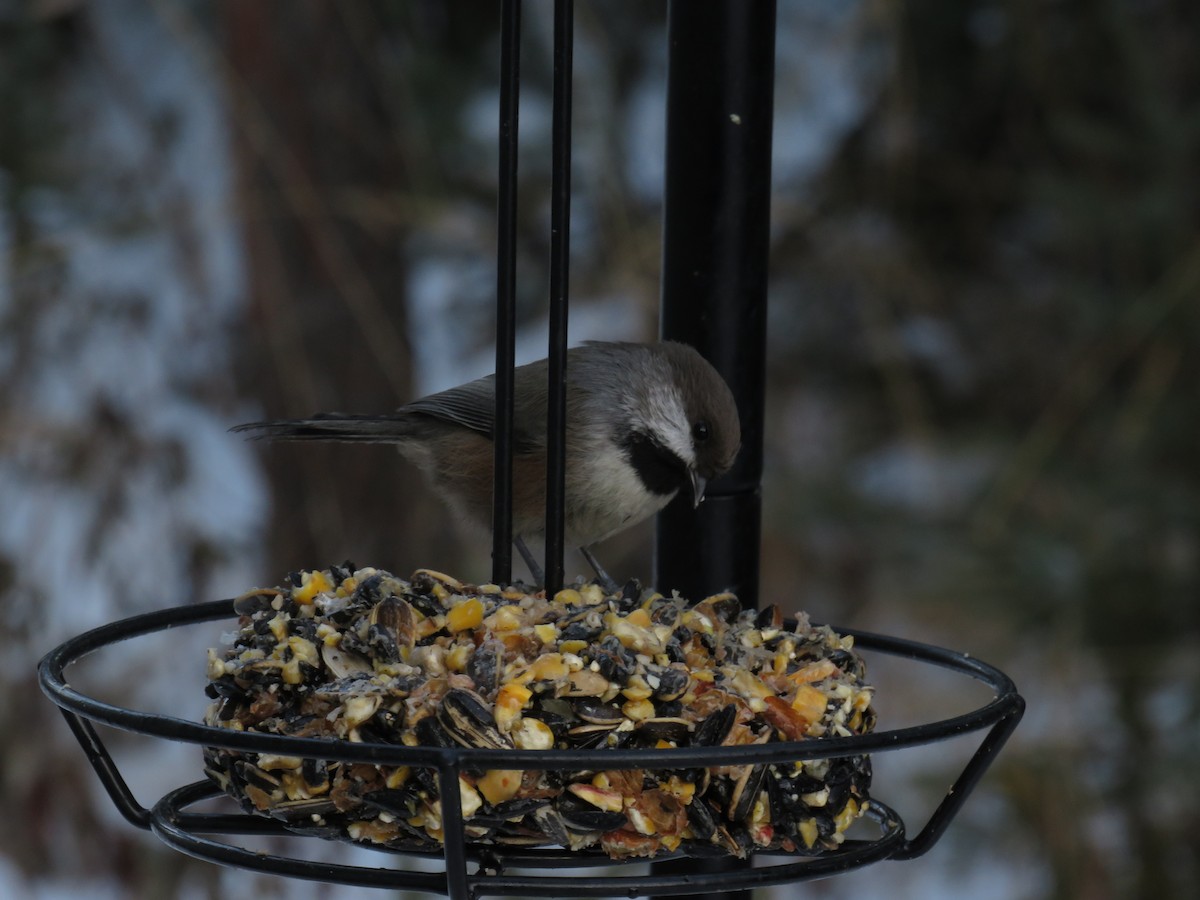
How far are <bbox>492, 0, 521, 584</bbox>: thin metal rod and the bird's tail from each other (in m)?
0.64

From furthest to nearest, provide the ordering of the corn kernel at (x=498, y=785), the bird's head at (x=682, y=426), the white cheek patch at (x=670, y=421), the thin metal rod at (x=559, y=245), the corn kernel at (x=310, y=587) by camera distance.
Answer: the white cheek patch at (x=670, y=421)
the bird's head at (x=682, y=426)
the corn kernel at (x=310, y=587)
the thin metal rod at (x=559, y=245)
the corn kernel at (x=498, y=785)

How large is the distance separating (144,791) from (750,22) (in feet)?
13.3

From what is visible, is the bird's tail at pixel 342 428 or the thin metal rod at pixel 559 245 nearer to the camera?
the thin metal rod at pixel 559 245

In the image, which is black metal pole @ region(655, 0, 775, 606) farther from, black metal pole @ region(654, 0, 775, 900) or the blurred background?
the blurred background

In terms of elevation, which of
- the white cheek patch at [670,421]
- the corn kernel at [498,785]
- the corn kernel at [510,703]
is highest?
the white cheek patch at [670,421]

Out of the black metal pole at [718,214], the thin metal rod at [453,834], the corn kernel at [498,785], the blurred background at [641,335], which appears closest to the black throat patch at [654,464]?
the black metal pole at [718,214]

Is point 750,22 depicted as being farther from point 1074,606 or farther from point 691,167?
point 1074,606

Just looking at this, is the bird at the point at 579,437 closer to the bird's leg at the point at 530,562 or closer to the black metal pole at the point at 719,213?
the bird's leg at the point at 530,562

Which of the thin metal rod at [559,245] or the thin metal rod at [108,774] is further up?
the thin metal rod at [559,245]

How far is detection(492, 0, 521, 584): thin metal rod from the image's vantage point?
1.76 meters

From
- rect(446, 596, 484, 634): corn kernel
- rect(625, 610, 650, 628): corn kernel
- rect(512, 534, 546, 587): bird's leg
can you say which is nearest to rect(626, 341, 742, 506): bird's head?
rect(512, 534, 546, 587): bird's leg

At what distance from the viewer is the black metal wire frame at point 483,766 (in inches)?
55.5

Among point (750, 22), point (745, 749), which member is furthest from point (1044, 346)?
point (745, 749)

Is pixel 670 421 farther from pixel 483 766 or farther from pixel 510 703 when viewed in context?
pixel 483 766
